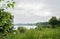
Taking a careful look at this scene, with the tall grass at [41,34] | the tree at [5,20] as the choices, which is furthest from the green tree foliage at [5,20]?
the tall grass at [41,34]

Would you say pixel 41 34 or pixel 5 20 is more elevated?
pixel 5 20

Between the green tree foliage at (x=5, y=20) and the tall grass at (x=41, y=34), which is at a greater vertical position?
the green tree foliage at (x=5, y=20)

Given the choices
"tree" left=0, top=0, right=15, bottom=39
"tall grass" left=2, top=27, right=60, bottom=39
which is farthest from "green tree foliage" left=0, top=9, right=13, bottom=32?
"tall grass" left=2, top=27, right=60, bottom=39

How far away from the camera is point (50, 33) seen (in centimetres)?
1080

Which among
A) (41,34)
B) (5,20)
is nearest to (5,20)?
(5,20)

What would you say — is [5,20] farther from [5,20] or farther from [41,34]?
[41,34]

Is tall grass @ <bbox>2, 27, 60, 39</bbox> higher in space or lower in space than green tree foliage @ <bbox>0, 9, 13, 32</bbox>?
lower

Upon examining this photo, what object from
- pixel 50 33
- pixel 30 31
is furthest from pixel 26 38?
pixel 50 33

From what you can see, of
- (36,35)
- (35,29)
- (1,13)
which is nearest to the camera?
(1,13)

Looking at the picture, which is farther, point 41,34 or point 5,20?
point 41,34

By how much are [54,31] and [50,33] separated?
10.6 inches

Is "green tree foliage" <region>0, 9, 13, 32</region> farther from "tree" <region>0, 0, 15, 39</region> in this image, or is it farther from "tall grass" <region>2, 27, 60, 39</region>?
"tall grass" <region>2, 27, 60, 39</region>

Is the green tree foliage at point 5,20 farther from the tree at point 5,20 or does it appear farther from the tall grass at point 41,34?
the tall grass at point 41,34

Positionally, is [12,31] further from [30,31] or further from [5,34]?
[30,31]
